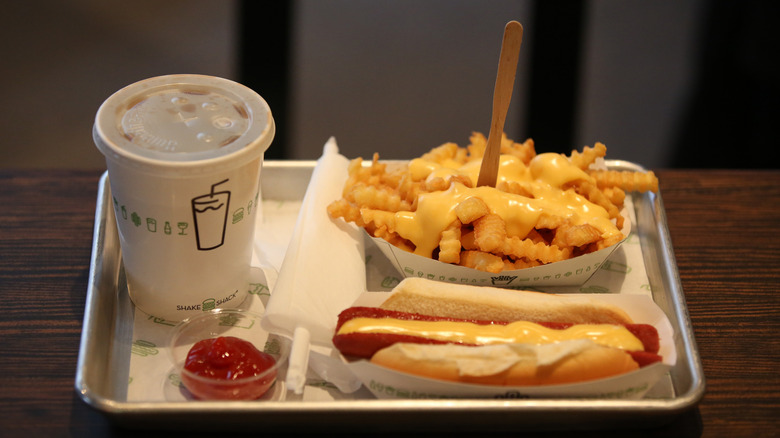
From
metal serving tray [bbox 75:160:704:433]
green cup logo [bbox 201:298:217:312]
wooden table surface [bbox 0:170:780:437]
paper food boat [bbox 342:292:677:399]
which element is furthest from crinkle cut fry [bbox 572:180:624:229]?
green cup logo [bbox 201:298:217:312]

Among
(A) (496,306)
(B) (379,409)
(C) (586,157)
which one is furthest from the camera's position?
(C) (586,157)

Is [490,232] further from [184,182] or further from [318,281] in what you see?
[184,182]

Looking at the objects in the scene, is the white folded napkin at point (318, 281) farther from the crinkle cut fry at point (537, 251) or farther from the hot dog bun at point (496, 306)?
the crinkle cut fry at point (537, 251)

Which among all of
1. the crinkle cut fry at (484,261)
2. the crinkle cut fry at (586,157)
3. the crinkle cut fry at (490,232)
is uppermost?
the crinkle cut fry at (586,157)

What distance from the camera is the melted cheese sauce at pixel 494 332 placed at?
1711 millimetres

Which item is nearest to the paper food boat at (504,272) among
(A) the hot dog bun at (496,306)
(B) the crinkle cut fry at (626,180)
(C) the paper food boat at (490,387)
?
(A) the hot dog bun at (496,306)

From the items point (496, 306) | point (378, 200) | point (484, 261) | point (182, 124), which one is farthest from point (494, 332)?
point (182, 124)

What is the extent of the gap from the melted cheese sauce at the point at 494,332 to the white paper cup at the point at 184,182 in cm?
36

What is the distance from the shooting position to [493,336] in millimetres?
1719

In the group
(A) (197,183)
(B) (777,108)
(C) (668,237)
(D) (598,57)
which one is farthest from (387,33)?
(A) (197,183)

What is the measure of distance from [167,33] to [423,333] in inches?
147

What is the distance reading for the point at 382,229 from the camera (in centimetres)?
203

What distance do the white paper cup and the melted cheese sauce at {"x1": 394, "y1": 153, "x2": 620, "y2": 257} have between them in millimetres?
408

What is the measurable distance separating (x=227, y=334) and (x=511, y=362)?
26.9 inches
